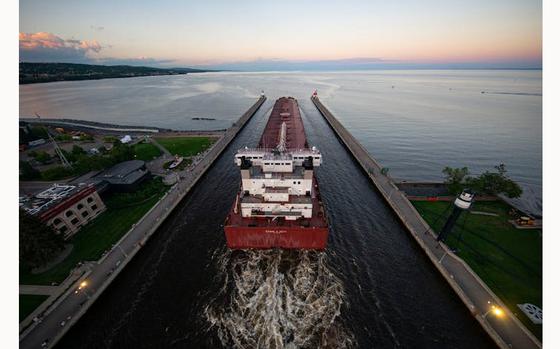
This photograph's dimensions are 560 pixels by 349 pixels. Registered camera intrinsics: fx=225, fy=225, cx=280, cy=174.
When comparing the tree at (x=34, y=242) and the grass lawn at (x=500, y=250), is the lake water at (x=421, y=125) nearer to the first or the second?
the grass lawn at (x=500, y=250)

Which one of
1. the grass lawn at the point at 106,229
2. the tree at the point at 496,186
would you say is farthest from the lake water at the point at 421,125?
the grass lawn at the point at 106,229

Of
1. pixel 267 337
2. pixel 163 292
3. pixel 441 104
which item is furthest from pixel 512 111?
pixel 163 292

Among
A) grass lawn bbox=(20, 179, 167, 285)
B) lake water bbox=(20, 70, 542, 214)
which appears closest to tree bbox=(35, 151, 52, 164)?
grass lawn bbox=(20, 179, 167, 285)

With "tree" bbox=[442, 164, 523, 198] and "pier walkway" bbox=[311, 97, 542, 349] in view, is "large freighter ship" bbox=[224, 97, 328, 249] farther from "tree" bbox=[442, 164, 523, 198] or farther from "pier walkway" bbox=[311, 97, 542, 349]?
"tree" bbox=[442, 164, 523, 198]

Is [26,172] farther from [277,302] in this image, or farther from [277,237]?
[277,302]

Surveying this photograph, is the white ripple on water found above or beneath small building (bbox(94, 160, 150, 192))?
beneath

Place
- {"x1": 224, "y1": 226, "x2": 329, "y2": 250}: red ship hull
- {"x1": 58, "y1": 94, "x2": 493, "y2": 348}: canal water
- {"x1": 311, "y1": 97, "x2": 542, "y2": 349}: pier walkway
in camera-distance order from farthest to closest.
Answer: {"x1": 224, "y1": 226, "x2": 329, "y2": 250}: red ship hull → {"x1": 58, "y1": 94, "x2": 493, "y2": 348}: canal water → {"x1": 311, "y1": 97, "x2": 542, "y2": 349}: pier walkway
